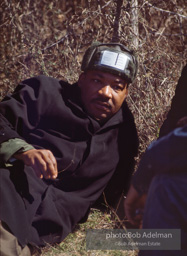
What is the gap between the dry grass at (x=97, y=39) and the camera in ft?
10.7

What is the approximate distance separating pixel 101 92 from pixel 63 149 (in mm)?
441

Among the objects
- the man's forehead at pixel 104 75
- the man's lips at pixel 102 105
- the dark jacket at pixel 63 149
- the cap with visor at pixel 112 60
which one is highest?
the cap with visor at pixel 112 60

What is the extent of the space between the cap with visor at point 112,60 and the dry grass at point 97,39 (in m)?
0.85

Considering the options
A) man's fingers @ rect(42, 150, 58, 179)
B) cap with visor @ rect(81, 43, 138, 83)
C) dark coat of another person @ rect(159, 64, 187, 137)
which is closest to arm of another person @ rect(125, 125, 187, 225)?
dark coat of another person @ rect(159, 64, 187, 137)

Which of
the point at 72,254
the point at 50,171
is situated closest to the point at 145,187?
the point at 50,171

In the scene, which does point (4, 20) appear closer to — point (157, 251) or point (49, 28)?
point (49, 28)

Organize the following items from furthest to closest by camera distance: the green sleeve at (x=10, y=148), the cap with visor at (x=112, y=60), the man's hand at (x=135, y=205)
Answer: the cap with visor at (x=112, y=60) → the green sleeve at (x=10, y=148) → the man's hand at (x=135, y=205)

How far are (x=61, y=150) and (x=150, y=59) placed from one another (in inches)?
62.1

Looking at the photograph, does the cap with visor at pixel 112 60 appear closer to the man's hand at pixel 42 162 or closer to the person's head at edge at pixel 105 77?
the person's head at edge at pixel 105 77

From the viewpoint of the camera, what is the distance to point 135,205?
1763 millimetres

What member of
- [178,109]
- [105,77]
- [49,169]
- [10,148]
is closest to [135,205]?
[49,169]

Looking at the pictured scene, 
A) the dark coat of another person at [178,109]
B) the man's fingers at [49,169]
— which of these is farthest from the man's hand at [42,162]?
the dark coat of another person at [178,109]

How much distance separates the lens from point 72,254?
245 cm

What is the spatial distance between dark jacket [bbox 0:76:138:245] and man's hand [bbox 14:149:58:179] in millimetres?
194
